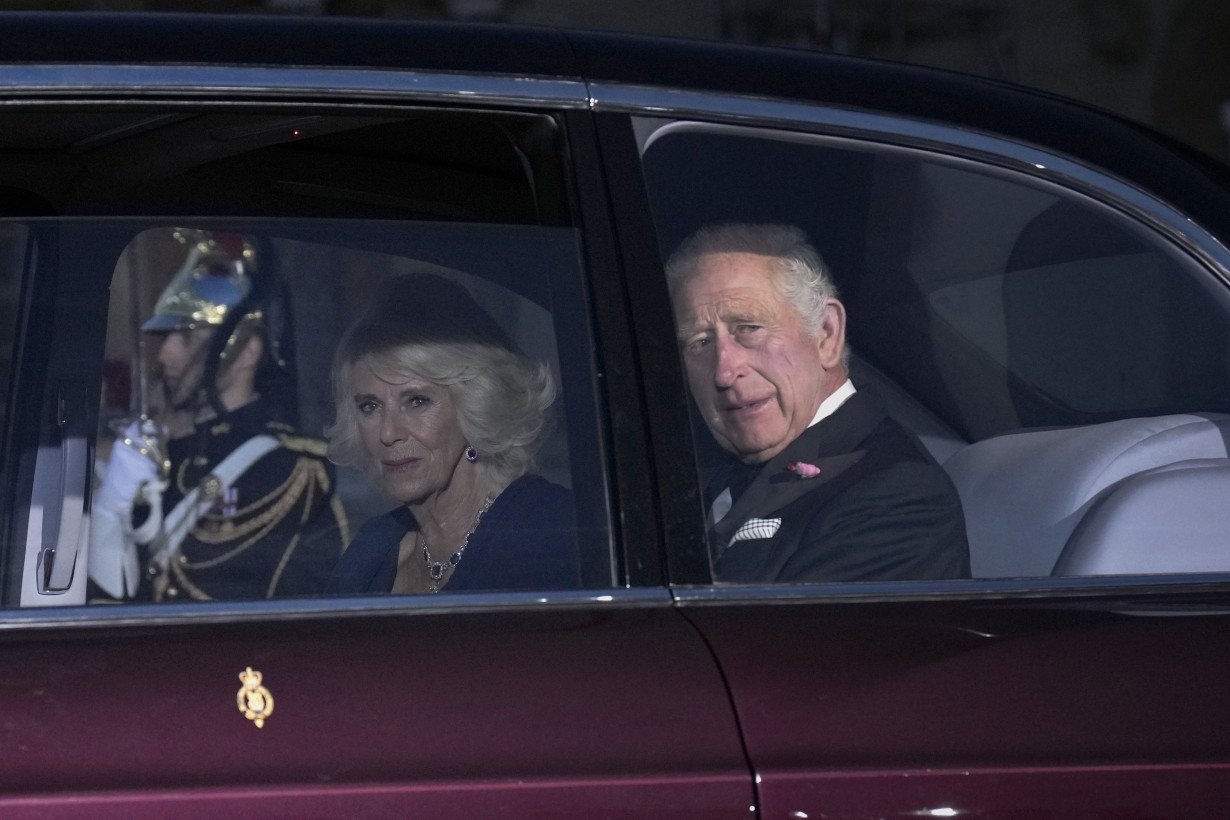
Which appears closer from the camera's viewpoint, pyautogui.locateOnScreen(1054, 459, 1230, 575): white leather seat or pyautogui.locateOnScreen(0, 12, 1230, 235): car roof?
pyautogui.locateOnScreen(0, 12, 1230, 235): car roof

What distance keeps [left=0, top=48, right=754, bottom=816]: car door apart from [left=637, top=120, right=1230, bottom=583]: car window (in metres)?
0.13

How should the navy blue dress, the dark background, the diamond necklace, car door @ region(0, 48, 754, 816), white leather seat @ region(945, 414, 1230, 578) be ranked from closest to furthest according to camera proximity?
car door @ region(0, 48, 754, 816), the navy blue dress, the diamond necklace, white leather seat @ region(945, 414, 1230, 578), the dark background

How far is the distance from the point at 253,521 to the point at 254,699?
0.28 m

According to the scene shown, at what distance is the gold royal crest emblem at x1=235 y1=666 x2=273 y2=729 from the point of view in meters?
1.44

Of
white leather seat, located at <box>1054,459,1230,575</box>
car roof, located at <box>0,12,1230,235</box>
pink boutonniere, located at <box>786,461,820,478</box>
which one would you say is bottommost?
white leather seat, located at <box>1054,459,1230,575</box>

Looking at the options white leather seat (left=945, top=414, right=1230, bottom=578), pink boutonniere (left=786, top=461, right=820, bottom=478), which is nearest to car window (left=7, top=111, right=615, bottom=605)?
pink boutonniere (left=786, top=461, right=820, bottom=478)

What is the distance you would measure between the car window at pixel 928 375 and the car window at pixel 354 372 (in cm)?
16

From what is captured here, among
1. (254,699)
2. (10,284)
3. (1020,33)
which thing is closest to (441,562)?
(254,699)

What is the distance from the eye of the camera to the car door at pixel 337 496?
1.42 m

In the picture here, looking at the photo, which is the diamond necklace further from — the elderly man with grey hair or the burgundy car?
the elderly man with grey hair

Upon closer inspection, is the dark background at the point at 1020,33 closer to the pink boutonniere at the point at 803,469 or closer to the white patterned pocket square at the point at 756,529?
the pink boutonniere at the point at 803,469

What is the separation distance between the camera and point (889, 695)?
1522 millimetres

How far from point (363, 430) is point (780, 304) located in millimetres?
542

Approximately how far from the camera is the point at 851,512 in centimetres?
185
